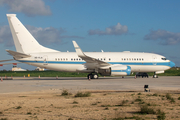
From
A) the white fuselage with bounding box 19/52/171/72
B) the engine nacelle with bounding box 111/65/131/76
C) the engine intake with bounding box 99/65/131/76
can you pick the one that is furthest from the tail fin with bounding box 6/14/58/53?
the engine nacelle with bounding box 111/65/131/76

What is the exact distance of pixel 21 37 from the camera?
35.0 m

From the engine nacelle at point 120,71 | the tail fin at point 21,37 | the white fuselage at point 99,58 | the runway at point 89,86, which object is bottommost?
the runway at point 89,86

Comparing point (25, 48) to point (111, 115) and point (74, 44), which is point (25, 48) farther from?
point (111, 115)

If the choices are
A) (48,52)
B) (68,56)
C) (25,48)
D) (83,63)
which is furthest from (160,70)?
(25,48)

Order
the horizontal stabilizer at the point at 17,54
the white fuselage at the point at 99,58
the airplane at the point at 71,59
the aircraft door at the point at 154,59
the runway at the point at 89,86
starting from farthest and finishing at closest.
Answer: the aircraft door at the point at 154,59, the white fuselage at the point at 99,58, the airplane at the point at 71,59, the horizontal stabilizer at the point at 17,54, the runway at the point at 89,86

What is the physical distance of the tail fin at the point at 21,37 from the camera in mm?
34625

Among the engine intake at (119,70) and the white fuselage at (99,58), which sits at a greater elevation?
the white fuselage at (99,58)

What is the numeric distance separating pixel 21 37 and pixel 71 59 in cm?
840

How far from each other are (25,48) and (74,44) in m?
8.55

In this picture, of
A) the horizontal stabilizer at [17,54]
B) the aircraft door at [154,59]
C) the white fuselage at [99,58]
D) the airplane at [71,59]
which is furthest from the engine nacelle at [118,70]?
the horizontal stabilizer at [17,54]

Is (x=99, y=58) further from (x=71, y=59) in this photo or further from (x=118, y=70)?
(x=71, y=59)

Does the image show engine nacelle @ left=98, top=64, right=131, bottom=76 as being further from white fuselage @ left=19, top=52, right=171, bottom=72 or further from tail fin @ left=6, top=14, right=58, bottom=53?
tail fin @ left=6, top=14, right=58, bottom=53

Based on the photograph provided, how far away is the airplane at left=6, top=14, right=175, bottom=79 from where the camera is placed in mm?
33875

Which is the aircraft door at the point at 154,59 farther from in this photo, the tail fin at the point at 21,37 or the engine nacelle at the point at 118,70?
the tail fin at the point at 21,37
